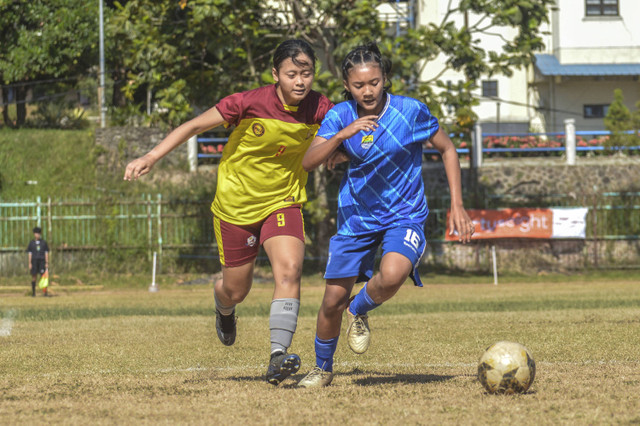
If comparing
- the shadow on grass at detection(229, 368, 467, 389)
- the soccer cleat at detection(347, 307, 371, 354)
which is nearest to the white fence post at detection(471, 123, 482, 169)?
the shadow on grass at detection(229, 368, 467, 389)

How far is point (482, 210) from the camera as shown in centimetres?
2506

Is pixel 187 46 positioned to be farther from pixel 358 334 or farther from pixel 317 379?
pixel 317 379

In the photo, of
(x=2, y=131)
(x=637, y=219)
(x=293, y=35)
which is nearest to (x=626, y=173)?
(x=637, y=219)

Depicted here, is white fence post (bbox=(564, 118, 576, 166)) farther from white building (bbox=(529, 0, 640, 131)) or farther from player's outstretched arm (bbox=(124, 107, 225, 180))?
player's outstretched arm (bbox=(124, 107, 225, 180))

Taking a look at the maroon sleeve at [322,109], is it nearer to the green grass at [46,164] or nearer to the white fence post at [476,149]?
the white fence post at [476,149]

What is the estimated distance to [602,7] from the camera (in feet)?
137

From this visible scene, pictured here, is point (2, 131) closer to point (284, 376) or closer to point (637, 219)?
point (637, 219)

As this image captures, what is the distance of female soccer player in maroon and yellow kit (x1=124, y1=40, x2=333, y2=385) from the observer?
663 cm

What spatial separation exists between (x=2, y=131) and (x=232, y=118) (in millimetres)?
27718

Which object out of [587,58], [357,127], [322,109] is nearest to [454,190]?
[357,127]

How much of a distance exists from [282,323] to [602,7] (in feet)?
127

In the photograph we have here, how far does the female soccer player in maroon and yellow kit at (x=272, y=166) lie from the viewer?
6.63m

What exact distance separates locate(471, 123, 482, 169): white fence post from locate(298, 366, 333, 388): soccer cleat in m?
21.7

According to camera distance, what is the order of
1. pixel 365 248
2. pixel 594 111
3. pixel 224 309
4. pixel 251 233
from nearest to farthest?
pixel 365 248 < pixel 251 233 < pixel 224 309 < pixel 594 111
